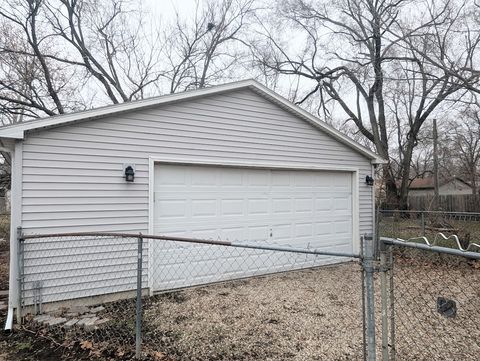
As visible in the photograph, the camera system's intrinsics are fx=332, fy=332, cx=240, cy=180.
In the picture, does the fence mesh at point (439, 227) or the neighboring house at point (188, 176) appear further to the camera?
the fence mesh at point (439, 227)

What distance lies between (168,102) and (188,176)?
136 cm

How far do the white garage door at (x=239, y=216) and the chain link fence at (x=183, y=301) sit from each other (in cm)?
4

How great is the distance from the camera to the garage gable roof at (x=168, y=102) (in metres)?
4.64

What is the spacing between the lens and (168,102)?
585 centimetres

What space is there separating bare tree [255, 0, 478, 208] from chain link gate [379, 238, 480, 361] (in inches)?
280

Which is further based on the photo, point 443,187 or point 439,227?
point 443,187

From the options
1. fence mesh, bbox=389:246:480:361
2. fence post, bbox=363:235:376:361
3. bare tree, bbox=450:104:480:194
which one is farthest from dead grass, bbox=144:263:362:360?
bare tree, bbox=450:104:480:194

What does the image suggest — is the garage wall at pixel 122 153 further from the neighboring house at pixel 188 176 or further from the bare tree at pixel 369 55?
the bare tree at pixel 369 55

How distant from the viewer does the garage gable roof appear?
15.2ft

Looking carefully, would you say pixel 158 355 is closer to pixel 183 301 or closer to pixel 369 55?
pixel 183 301

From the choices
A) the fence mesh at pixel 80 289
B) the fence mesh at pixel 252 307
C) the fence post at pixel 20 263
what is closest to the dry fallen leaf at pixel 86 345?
the fence mesh at pixel 80 289

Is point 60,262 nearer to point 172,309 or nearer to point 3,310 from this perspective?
point 3,310

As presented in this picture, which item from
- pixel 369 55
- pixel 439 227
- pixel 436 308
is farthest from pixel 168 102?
pixel 369 55

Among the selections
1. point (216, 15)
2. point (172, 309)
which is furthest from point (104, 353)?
point (216, 15)
